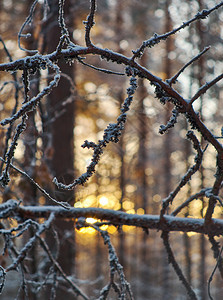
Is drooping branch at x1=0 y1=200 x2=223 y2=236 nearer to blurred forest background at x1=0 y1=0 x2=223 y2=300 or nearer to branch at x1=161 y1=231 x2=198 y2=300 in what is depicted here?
branch at x1=161 y1=231 x2=198 y2=300

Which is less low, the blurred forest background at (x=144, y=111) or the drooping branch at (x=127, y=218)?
the blurred forest background at (x=144, y=111)

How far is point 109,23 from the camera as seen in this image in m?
12.9

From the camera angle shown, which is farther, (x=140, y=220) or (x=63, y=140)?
(x=63, y=140)

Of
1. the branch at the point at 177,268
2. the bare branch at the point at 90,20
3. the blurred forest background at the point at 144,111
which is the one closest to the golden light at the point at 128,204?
the blurred forest background at the point at 144,111

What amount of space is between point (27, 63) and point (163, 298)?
13340 millimetres

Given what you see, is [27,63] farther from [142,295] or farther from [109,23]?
[142,295]

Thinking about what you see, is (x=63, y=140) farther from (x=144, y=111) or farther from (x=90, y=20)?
(x=90, y=20)

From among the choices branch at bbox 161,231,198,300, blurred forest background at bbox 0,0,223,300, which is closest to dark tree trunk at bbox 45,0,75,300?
blurred forest background at bbox 0,0,223,300

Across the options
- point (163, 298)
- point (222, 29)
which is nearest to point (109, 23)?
point (222, 29)

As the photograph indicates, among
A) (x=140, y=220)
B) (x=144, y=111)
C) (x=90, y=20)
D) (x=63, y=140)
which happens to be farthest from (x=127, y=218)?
(x=144, y=111)

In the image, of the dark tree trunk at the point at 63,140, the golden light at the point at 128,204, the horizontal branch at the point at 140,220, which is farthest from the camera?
the golden light at the point at 128,204

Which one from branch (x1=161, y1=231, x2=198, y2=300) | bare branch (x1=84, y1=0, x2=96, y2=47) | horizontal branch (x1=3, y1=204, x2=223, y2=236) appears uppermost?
bare branch (x1=84, y1=0, x2=96, y2=47)

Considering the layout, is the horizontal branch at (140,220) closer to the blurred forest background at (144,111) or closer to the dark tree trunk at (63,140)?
the dark tree trunk at (63,140)

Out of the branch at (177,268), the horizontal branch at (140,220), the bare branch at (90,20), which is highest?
the bare branch at (90,20)
